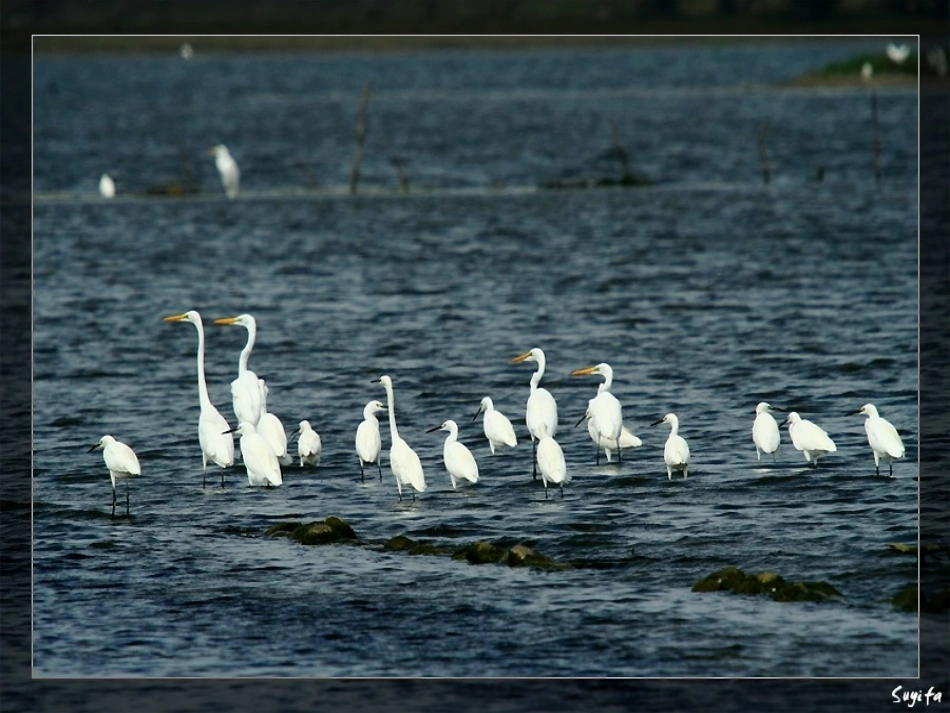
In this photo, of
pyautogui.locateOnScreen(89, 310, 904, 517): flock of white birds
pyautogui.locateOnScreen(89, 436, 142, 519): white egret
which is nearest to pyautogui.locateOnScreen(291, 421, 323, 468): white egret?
pyautogui.locateOnScreen(89, 310, 904, 517): flock of white birds

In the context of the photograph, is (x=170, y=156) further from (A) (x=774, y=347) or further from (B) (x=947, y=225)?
(A) (x=774, y=347)

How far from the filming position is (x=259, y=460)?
1711 centimetres

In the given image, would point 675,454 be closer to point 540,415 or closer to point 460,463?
point 540,415

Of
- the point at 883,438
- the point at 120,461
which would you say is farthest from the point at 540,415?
the point at 120,461

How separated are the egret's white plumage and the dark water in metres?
0.24

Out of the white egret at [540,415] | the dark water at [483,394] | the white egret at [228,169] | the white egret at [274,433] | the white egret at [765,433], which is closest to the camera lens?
the dark water at [483,394]

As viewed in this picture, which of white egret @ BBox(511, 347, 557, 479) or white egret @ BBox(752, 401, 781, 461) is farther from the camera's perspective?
white egret @ BBox(511, 347, 557, 479)

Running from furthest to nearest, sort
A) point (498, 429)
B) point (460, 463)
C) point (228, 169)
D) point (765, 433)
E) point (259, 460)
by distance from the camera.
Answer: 1. point (228, 169)
2. point (498, 429)
3. point (765, 433)
4. point (259, 460)
5. point (460, 463)

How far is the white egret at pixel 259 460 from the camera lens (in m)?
A: 17.1

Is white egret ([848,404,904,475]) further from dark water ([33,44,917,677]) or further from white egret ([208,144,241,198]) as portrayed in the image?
white egret ([208,144,241,198])

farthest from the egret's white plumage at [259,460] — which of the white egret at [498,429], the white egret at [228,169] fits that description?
the white egret at [228,169]

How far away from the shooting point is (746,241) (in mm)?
37562

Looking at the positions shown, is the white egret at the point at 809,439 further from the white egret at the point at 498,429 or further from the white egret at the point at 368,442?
the white egret at the point at 368,442

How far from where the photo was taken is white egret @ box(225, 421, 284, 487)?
56.1ft
